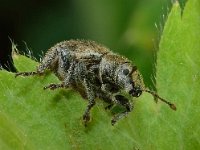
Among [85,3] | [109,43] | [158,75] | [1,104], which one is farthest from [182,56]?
[85,3]

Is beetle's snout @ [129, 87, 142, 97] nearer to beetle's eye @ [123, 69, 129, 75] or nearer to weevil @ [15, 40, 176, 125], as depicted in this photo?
weevil @ [15, 40, 176, 125]

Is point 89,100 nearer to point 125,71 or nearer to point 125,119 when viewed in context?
point 125,119

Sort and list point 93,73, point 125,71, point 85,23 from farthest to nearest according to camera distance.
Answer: point 85,23 < point 93,73 < point 125,71

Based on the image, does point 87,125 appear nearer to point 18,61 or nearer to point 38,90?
point 38,90

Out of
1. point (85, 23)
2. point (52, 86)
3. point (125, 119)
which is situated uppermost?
point (52, 86)

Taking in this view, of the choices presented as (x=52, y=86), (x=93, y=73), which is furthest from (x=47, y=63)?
(x=93, y=73)

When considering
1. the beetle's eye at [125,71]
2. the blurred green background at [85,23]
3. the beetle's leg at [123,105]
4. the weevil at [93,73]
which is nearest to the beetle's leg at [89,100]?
the weevil at [93,73]
